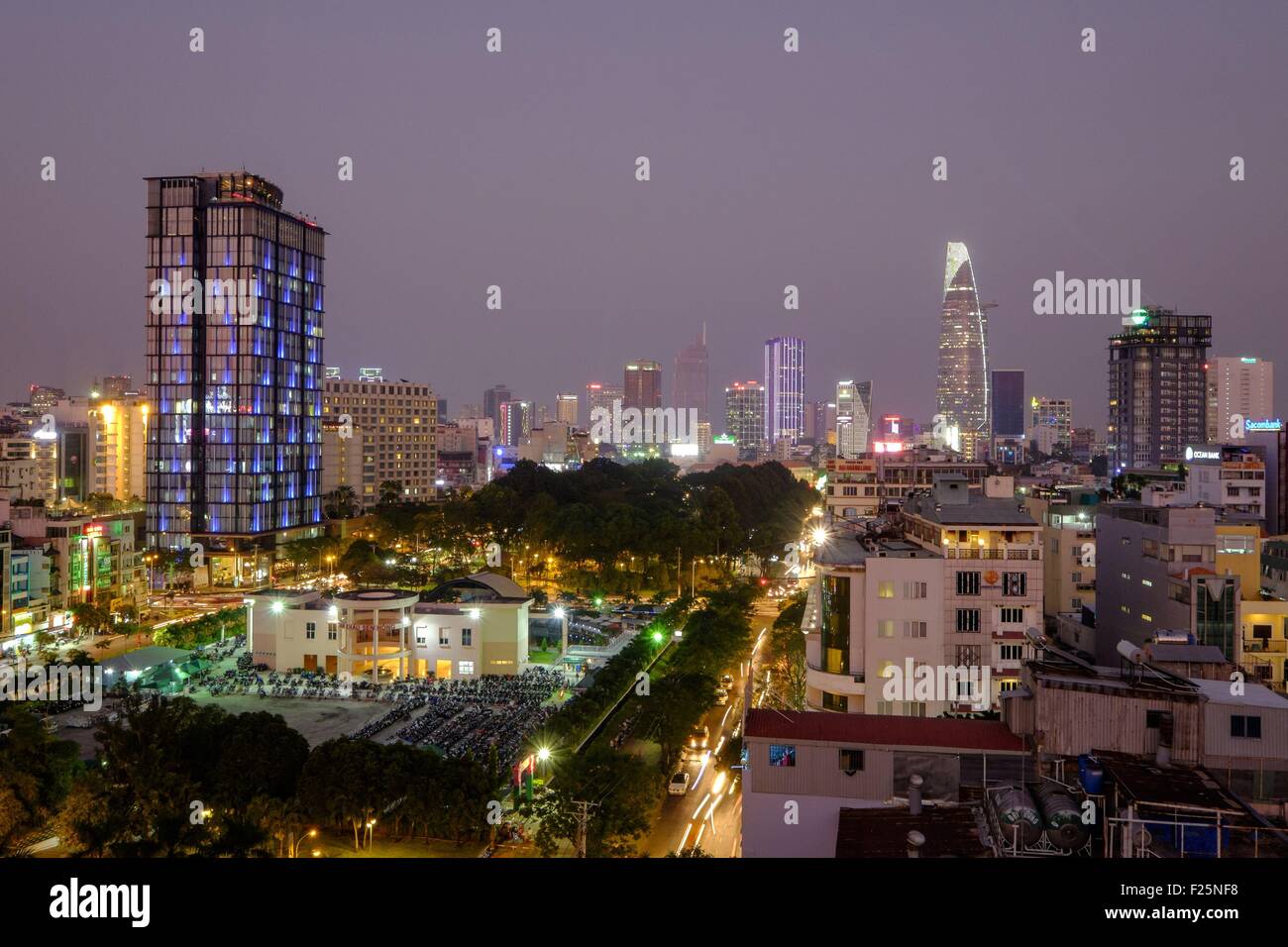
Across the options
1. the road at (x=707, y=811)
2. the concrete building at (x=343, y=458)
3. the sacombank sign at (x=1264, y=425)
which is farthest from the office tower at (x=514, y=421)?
the road at (x=707, y=811)

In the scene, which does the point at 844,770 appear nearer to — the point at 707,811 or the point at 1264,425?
the point at 707,811

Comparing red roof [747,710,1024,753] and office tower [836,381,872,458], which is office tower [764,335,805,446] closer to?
office tower [836,381,872,458]

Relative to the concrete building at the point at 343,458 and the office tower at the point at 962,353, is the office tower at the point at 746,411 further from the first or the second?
the concrete building at the point at 343,458

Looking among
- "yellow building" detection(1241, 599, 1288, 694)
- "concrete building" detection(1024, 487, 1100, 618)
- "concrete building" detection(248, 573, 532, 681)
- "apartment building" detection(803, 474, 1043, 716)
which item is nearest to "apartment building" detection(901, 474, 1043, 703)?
"apartment building" detection(803, 474, 1043, 716)
